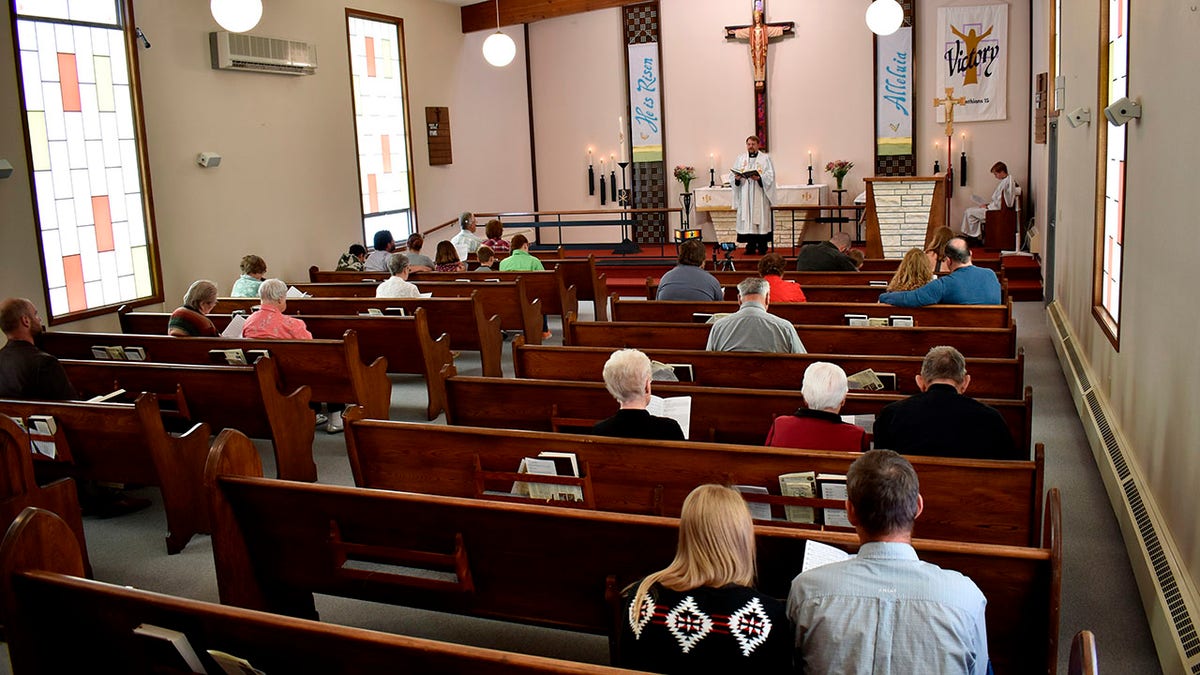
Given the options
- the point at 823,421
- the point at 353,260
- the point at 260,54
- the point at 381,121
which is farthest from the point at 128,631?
the point at 381,121

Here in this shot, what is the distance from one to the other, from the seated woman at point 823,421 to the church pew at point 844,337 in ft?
6.23

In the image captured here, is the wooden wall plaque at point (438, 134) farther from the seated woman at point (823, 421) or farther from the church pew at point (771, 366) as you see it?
the seated woman at point (823, 421)

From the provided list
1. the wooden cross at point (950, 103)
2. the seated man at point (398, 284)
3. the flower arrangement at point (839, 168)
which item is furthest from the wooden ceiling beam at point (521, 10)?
the seated man at point (398, 284)

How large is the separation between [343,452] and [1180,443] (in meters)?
3.97

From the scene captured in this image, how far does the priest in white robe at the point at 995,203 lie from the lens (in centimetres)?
1191

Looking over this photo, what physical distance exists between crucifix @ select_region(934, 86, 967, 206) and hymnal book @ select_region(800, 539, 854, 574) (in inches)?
431

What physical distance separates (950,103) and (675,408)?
969 cm

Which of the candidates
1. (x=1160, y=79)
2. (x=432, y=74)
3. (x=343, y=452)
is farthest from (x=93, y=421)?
(x=432, y=74)

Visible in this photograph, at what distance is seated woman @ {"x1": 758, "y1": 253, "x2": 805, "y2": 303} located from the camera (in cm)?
612

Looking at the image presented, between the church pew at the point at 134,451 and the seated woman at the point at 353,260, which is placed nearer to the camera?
the church pew at the point at 134,451

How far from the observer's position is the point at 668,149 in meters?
14.0

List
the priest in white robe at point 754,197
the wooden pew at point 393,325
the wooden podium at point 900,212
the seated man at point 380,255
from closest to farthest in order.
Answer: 1. the wooden pew at point 393,325
2. the seated man at point 380,255
3. the wooden podium at point 900,212
4. the priest in white robe at point 754,197

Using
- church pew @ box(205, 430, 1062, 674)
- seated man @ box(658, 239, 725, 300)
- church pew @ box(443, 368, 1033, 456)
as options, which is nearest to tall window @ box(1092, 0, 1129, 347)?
church pew @ box(443, 368, 1033, 456)

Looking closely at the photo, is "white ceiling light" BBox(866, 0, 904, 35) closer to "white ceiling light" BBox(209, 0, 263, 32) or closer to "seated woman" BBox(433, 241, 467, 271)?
"seated woman" BBox(433, 241, 467, 271)
